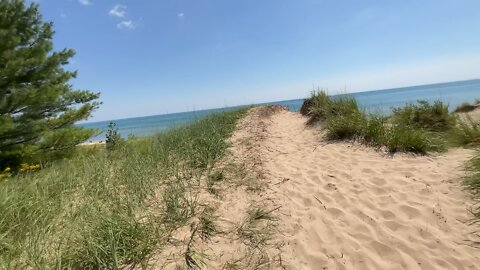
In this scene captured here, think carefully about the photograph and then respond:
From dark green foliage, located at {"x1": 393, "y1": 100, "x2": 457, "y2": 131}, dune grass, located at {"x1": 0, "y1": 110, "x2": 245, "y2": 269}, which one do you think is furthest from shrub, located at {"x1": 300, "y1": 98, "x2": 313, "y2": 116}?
dune grass, located at {"x1": 0, "y1": 110, "x2": 245, "y2": 269}

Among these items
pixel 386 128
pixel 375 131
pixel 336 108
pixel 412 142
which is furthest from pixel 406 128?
pixel 336 108

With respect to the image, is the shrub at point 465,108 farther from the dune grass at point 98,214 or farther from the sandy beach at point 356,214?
the dune grass at point 98,214

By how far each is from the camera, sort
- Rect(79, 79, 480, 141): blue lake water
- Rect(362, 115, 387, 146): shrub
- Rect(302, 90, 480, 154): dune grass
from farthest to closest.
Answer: Rect(79, 79, 480, 141): blue lake water
Rect(362, 115, 387, 146): shrub
Rect(302, 90, 480, 154): dune grass

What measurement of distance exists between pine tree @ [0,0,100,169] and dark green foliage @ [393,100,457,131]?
931cm

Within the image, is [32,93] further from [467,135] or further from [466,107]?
[466,107]

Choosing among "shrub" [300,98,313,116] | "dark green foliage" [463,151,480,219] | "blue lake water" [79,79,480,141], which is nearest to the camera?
"dark green foliage" [463,151,480,219]

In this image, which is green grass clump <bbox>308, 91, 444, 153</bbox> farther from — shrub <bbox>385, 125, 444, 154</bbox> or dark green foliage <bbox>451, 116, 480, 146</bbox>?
dark green foliage <bbox>451, 116, 480, 146</bbox>

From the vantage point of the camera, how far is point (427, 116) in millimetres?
7715

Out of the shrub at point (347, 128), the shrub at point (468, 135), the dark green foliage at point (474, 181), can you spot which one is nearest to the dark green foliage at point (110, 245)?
the dark green foliage at point (474, 181)

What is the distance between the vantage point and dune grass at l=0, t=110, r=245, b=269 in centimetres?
259

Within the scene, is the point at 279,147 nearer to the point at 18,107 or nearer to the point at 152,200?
the point at 152,200

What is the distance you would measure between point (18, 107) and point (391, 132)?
9.42 meters

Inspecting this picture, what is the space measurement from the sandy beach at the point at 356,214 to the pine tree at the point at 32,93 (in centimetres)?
666

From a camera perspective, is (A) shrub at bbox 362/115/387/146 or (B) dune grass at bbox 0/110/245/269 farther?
(A) shrub at bbox 362/115/387/146
